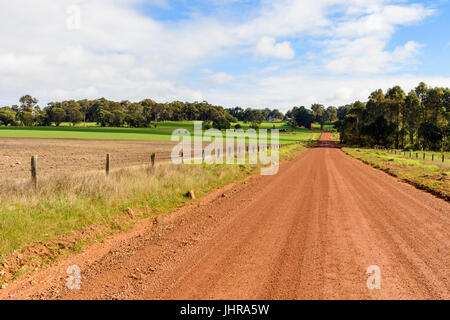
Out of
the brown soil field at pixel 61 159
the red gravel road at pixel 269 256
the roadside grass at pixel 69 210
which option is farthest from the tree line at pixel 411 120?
the roadside grass at pixel 69 210

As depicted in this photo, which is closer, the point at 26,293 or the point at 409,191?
the point at 26,293

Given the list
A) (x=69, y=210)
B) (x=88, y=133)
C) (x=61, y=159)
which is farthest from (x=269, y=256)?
(x=88, y=133)

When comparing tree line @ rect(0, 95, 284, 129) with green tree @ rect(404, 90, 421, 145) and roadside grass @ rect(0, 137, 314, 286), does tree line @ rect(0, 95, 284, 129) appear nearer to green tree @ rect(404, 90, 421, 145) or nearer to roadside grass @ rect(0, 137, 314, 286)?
green tree @ rect(404, 90, 421, 145)

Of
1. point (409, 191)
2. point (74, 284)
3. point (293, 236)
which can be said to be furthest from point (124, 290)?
point (409, 191)

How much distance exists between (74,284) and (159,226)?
3377 mm

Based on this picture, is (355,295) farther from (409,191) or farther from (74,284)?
(409,191)

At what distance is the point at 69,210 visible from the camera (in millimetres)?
8031

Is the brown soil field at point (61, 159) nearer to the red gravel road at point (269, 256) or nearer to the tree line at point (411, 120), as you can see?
the red gravel road at point (269, 256)

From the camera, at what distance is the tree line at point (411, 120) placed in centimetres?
6406

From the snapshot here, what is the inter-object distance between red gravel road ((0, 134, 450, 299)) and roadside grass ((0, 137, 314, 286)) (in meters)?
0.52

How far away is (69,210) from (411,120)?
8289cm

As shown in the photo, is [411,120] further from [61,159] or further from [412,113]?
[61,159]

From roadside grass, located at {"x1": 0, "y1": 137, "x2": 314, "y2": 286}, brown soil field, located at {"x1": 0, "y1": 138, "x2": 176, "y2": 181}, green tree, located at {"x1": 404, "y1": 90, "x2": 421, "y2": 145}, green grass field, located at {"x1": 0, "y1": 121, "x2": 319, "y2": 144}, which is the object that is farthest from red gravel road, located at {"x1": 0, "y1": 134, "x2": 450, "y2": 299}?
green tree, located at {"x1": 404, "y1": 90, "x2": 421, "y2": 145}

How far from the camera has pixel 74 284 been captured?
492 centimetres
